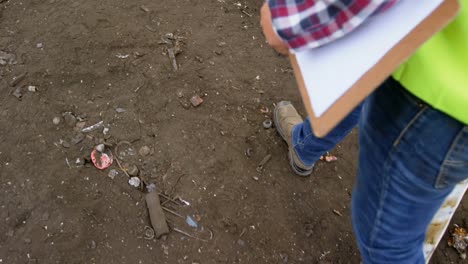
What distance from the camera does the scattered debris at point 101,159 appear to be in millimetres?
2182

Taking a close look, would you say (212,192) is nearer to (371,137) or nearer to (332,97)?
(371,137)

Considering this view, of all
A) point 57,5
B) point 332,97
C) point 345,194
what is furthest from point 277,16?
point 57,5

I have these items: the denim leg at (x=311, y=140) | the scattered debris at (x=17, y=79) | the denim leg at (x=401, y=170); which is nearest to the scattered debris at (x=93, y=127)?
the scattered debris at (x=17, y=79)

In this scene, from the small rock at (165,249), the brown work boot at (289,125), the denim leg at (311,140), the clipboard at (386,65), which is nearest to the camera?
the clipboard at (386,65)

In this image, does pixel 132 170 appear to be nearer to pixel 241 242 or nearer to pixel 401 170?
pixel 241 242

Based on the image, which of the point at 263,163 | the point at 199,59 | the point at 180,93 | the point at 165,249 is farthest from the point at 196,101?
the point at 165,249

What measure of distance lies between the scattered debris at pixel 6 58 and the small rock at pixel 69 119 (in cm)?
47

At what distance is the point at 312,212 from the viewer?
2.24m

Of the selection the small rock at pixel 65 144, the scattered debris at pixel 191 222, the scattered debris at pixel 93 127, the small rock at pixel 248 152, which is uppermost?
the scattered debris at pixel 93 127

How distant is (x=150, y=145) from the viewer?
2281 mm

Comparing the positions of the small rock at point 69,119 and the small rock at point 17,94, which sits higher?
the small rock at point 17,94

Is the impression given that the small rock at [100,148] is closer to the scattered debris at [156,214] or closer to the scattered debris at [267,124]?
the scattered debris at [156,214]

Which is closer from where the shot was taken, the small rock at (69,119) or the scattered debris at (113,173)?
the scattered debris at (113,173)

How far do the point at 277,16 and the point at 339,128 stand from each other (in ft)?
3.21
